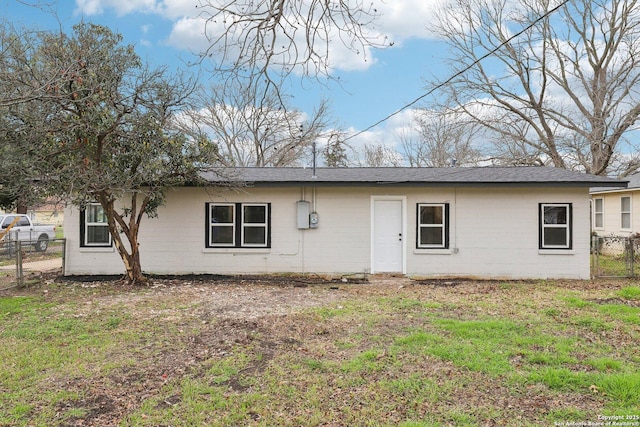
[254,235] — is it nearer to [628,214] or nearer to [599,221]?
[628,214]

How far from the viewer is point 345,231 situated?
1038 centimetres

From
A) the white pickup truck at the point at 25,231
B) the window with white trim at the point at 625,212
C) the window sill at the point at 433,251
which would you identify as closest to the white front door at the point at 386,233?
the window sill at the point at 433,251

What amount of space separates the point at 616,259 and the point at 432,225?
7238mm

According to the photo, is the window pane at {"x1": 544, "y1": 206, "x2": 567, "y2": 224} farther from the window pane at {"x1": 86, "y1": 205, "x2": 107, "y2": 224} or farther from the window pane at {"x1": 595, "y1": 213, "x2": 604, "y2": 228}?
the window pane at {"x1": 86, "y1": 205, "x2": 107, "y2": 224}

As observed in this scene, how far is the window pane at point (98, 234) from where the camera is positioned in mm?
10344

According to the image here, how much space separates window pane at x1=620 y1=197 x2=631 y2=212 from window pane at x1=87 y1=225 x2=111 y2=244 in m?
16.9

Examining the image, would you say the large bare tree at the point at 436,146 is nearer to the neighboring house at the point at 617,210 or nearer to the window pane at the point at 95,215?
the neighboring house at the point at 617,210

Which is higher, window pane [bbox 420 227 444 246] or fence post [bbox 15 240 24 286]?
window pane [bbox 420 227 444 246]

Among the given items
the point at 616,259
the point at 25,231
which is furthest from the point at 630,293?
the point at 25,231

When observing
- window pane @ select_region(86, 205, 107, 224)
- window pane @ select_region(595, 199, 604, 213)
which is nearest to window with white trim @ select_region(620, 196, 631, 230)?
window pane @ select_region(595, 199, 604, 213)

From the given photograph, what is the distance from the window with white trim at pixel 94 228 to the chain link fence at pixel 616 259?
11816 millimetres

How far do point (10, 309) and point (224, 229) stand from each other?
4.67 metres

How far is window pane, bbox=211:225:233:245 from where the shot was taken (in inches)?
412

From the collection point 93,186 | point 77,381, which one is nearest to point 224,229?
point 93,186
